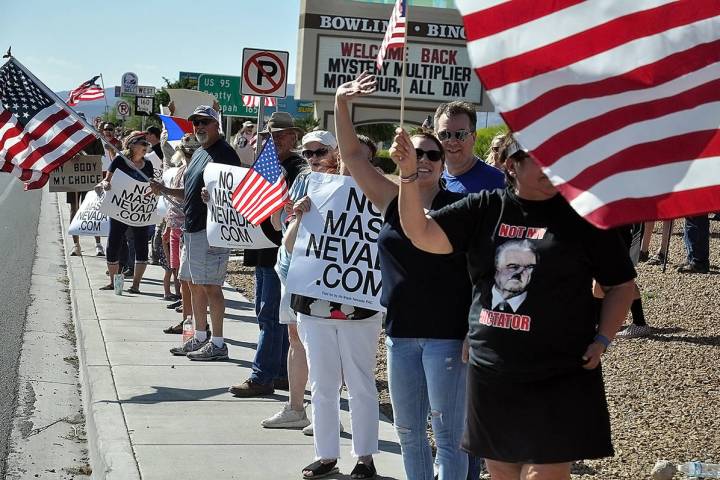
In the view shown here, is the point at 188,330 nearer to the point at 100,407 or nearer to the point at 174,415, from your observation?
the point at 100,407

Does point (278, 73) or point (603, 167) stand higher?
point (278, 73)

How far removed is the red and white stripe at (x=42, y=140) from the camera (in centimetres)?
1010

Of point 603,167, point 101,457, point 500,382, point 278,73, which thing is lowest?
point 101,457

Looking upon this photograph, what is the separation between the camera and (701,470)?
610 cm

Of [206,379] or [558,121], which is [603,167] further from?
[206,379]

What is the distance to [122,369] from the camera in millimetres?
9586

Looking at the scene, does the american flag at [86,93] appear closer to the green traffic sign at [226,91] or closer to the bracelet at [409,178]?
the green traffic sign at [226,91]

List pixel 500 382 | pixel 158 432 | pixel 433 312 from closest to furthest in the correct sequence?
pixel 500 382 → pixel 433 312 → pixel 158 432

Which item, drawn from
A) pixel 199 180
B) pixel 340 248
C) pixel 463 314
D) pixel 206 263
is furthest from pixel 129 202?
pixel 463 314

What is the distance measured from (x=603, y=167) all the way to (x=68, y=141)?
7458 mm

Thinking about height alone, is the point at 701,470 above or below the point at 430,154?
below

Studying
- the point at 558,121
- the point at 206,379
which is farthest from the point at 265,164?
→ the point at 558,121

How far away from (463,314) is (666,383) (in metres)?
4.03

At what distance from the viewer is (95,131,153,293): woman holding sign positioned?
14.3 meters
